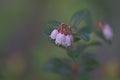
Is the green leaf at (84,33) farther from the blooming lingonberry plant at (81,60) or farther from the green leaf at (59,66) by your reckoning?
the green leaf at (59,66)

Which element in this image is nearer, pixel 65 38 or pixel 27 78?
pixel 65 38

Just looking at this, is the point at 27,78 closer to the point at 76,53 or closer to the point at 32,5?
the point at 76,53

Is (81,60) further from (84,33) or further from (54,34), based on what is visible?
(54,34)

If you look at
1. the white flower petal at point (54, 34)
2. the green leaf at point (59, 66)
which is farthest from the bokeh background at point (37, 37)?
the white flower petal at point (54, 34)

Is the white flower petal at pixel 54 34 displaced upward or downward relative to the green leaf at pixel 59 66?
downward

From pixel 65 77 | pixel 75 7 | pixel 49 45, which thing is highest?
pixel 75 7

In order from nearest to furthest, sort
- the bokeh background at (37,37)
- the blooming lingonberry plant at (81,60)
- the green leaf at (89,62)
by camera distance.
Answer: the blooming lingonberry plant at (81,60), the green leaf at (89,62), the bokeh background at (37,37)

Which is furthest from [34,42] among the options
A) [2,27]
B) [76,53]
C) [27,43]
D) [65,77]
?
[76,53]
